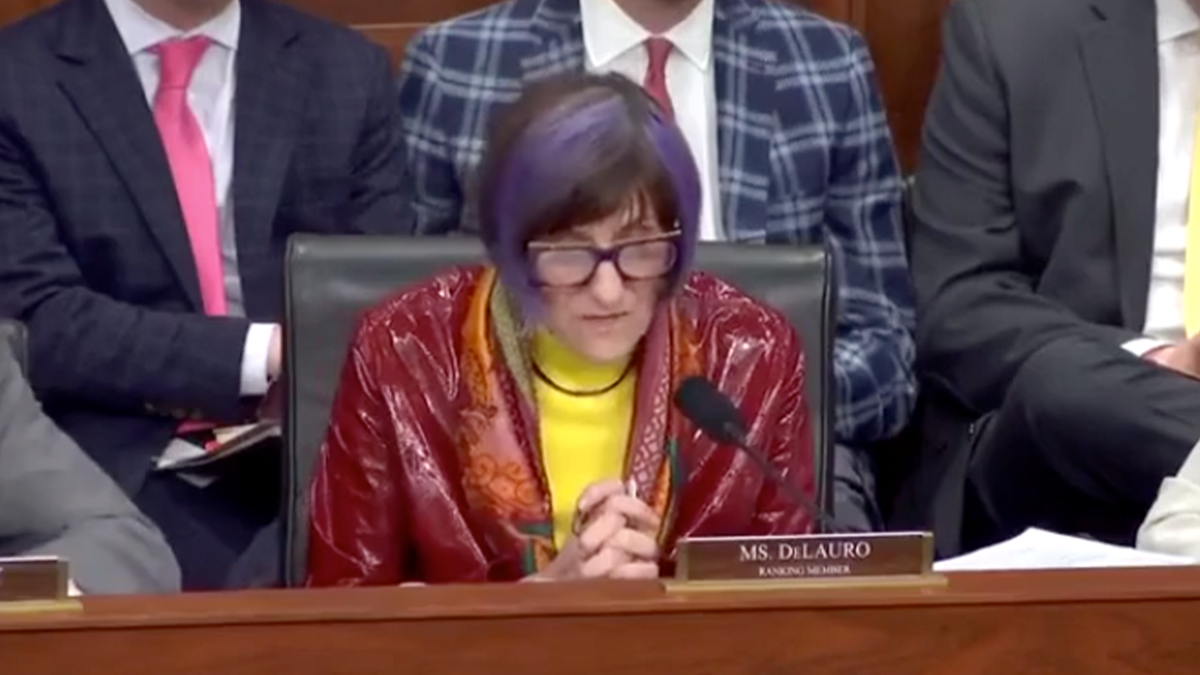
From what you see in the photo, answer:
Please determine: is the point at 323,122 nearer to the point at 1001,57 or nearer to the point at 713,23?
the point at 713,23

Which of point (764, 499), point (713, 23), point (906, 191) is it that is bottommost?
point (764, 499)

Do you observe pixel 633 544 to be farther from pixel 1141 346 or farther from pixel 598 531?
pixel 1141 346

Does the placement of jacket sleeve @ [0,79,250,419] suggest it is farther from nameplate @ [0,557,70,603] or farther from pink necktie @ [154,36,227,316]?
nameplate @ [0,557,70,603]

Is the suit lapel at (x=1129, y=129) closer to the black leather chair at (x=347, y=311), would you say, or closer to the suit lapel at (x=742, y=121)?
the suit lapel at (x=742, y=121)

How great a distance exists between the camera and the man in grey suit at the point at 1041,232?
2.47 metres

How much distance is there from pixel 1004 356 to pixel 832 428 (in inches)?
19.1

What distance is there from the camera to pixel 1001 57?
2.55 metres

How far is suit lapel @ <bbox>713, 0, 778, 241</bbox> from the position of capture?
2.56 meters

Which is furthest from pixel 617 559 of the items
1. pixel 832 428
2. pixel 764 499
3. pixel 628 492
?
pixel 832 428

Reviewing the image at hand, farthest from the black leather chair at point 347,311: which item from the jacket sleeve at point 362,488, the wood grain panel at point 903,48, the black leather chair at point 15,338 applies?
the wood grain panel at point 903,48

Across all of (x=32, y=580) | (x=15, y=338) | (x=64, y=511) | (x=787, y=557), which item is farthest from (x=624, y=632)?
(x=15, y=338)

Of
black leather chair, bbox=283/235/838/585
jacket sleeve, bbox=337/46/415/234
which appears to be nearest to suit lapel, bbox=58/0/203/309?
jacket sleeve, bbox=337/46/415/234

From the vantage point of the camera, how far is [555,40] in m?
2.60

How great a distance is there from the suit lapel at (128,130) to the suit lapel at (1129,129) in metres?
0.95
